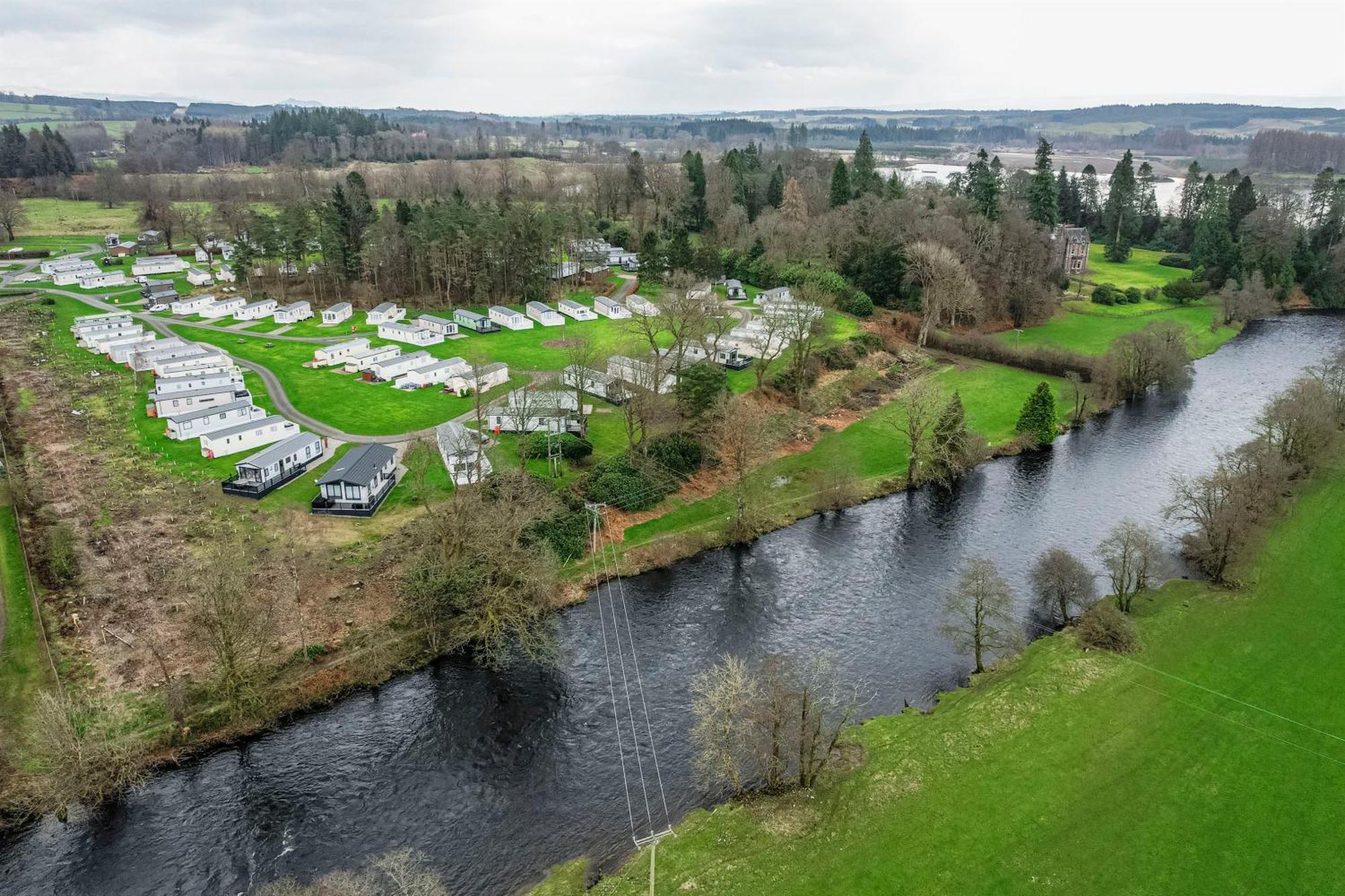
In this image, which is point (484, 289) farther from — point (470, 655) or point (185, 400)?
point (470, 655)

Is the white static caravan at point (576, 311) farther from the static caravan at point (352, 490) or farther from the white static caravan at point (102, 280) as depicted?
the white static caravan at point (102, 280)

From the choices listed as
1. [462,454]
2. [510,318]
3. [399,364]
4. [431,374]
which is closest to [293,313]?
[510,318]

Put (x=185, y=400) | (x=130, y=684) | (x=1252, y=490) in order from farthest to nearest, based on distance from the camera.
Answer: (x=185, y=400) < (x=1252, y=490) < (x=130, y=684)

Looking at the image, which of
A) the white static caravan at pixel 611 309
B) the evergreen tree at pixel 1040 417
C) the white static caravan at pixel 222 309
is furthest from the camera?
the white static caravan at pixel 611 309

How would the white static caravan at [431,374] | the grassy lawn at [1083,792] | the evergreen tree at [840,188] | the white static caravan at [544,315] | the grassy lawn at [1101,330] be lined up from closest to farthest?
the grassy lawn at [1083,792], the white static caravan at [431,374], the grassy lawn at [1101,330], the white static caravan at [544,315], the evergreen tree at [840,188]

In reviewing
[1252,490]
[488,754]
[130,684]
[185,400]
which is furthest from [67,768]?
[1252,490]

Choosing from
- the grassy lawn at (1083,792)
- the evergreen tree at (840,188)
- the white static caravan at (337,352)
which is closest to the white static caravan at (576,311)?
the white static caravan at (337,352)
